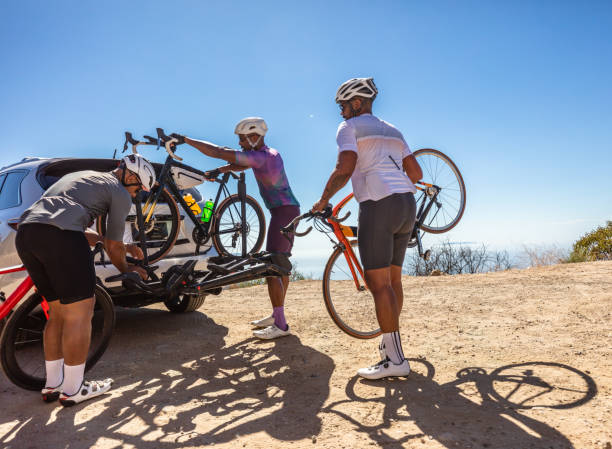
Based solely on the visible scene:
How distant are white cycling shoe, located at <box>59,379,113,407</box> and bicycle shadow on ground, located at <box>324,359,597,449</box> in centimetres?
168

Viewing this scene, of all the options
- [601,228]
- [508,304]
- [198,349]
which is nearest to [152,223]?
[198,349]

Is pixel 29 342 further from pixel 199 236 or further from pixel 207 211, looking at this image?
pixel 207 211

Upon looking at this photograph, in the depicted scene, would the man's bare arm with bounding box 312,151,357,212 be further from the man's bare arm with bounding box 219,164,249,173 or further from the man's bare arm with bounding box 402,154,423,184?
the man's bare arm with bounding box 219,164,249,173

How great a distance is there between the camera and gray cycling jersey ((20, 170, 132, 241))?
3049 millimetres

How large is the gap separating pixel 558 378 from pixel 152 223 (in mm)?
3769

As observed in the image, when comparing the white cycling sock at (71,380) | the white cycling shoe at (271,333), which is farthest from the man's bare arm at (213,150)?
the white cycling sock at (71,380)

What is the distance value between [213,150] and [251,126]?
1.71 feet

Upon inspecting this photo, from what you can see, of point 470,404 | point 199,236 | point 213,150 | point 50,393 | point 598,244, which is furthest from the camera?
point 598,244

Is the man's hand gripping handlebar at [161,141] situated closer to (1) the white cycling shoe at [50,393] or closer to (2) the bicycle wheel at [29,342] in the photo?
(2) the bicycle wheel at [29,342]

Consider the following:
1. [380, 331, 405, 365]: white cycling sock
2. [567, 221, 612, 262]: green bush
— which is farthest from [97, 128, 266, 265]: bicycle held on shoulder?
[567, 221, 612, 262]: green bush

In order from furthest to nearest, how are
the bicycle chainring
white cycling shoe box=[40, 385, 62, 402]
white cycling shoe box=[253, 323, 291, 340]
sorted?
the bicycle chainring → white cycling shoe box=[253, 323, 291, 340] → white cycling shoe box=[40, 385, 62, 402]

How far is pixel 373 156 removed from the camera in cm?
351

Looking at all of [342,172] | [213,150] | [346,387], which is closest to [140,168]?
[213,150]

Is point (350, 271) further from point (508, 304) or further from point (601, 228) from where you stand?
point (601, 228)
